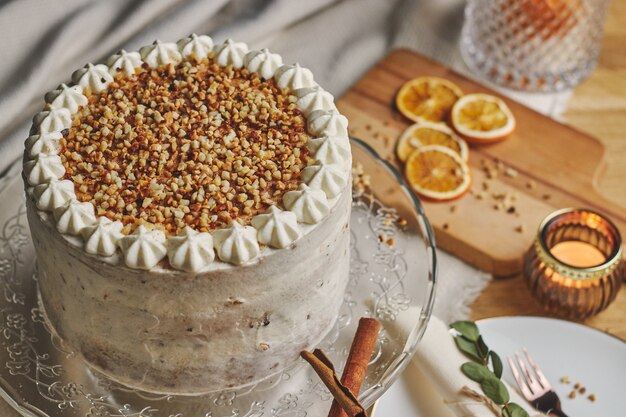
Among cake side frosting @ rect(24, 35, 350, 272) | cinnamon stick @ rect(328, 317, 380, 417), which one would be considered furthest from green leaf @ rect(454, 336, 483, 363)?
cake side frosting @ rect(24, 35, 350, 272)

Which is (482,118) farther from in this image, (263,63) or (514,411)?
(514,411)

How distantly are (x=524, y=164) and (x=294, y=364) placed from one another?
117 centimetres

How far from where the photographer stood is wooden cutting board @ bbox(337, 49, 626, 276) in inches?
107

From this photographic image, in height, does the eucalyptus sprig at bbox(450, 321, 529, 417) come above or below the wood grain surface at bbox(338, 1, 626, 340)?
above

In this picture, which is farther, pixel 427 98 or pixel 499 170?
pixel 427 98

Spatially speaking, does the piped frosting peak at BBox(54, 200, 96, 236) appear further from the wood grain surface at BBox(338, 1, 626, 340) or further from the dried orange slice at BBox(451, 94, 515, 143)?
the dried orange slice at BBox(451, 94, 515, 143)

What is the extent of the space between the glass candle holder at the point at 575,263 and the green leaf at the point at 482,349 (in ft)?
1.04

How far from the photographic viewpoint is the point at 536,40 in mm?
3328

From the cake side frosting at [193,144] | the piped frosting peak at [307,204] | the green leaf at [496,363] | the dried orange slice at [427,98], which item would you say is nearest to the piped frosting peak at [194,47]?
the cake side frosting at [193,144]

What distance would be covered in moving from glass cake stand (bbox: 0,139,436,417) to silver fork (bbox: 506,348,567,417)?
→ 1.01 feet

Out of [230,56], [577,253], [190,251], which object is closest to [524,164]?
[577,253]

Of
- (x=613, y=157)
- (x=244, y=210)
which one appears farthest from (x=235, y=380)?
(x=613, y=157)

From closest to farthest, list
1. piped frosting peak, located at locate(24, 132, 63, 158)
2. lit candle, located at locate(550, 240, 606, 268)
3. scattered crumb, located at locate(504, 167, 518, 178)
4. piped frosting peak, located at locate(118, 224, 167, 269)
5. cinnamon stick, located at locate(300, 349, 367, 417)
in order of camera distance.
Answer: piped frosting peak, located at locate(118, 224, 167, 269)
cinnamon stick, located at locate(300, 349, 367, 417)
piped frosting peak, located at locate(24, 132, 63, 158)
lit candle, located at locate(550, 240, 606, 268)
scattered crumb, located at locate(504, 167, 518, 178)

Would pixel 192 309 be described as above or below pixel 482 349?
above
